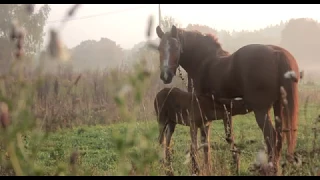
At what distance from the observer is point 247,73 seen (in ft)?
17.0

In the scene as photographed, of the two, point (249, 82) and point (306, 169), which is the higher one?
point (249, 82)

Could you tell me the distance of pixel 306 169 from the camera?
3619 millimetres

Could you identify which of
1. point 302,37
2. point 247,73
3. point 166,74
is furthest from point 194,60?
point 302,37

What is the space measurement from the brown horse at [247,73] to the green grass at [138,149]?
0.32 m

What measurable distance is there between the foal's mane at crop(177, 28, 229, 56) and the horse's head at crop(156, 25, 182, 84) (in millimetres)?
262

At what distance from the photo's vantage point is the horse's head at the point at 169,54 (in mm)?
5758

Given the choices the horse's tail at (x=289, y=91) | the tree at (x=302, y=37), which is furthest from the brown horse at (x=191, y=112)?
the tree at (x=302, y=37)

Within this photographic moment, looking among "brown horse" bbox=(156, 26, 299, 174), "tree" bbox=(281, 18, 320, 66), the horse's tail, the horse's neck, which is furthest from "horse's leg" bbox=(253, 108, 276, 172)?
"tree" bbox=(281, 18, 320, 66)

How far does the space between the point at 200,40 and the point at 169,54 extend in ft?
2.45

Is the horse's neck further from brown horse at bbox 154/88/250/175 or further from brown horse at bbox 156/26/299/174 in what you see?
brown horse at bbox 154/88/250/175

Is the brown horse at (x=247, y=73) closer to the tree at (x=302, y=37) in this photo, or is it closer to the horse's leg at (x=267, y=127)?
the horse's leg at (x=267, y=127)
